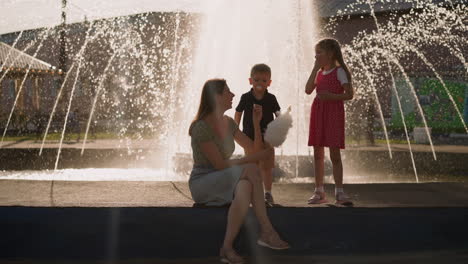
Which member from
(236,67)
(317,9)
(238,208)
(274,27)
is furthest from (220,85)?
(317,9)

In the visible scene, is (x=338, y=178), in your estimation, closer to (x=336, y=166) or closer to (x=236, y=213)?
(x=336, y=166)

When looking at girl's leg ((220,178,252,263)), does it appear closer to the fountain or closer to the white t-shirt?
the white t-shirt

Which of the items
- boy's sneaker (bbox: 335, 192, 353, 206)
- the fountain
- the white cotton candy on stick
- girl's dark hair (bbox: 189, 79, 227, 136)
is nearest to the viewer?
the white cotton candy on stick

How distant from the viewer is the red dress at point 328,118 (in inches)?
210

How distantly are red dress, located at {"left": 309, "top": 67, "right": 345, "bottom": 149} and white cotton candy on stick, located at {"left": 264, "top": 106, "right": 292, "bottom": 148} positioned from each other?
926 mm

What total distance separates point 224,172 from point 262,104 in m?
1.17

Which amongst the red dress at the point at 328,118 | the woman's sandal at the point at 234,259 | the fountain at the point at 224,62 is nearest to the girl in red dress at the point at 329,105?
the red dress at the point at 328,118

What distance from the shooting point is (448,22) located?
30.7 m

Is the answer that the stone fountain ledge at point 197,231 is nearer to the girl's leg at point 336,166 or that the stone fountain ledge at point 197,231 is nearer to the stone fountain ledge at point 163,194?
the stone fountain ledge at point 163,194

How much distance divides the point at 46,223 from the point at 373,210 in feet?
7.09

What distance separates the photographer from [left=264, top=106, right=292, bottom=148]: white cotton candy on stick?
14.6 ft

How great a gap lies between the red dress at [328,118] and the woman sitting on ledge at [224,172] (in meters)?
0.74

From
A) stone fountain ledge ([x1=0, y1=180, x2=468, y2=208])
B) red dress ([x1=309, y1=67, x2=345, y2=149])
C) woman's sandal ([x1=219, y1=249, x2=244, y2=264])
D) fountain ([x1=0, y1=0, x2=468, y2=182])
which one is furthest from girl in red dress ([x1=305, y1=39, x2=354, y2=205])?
fountain ([x1=0, y1=0, x2=468, y2=182])

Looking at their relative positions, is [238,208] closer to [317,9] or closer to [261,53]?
[261,53]
